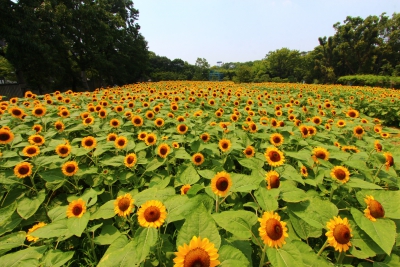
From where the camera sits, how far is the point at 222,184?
1564 millimetres

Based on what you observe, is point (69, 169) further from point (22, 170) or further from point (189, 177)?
point (189, 177)

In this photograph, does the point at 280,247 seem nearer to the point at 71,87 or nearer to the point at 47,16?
the point at 47,16

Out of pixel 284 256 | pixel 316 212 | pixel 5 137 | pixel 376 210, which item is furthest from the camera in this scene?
pixel 5 137

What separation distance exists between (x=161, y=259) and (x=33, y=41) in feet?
69.2

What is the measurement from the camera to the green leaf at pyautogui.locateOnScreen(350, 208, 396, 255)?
122cm

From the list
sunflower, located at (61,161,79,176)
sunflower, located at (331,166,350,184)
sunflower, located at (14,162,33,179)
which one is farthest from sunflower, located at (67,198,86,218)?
sunflower, located at (331,166,350,184)

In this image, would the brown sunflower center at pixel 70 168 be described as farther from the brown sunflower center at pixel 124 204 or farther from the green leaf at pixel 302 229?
the green leaf at pixel 302 229

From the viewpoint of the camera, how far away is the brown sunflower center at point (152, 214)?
4.23 feet

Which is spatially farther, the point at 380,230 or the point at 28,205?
the point at 28,205

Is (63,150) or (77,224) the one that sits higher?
(63,150)

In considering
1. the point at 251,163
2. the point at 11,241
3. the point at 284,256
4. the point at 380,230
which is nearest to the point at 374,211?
the point at 380,230

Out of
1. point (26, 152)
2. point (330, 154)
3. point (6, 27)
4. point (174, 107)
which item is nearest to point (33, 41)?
point (6, 27)

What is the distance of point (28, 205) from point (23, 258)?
0.71 m

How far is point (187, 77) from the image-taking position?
150 ft
